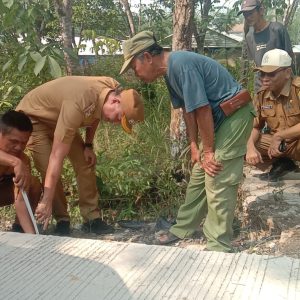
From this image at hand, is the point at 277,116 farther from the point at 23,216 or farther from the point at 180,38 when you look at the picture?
the point at 23,216

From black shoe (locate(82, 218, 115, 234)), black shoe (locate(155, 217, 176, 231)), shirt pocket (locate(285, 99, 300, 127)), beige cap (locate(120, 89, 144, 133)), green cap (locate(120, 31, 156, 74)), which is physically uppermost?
green cap (locate(120, 31, 156, 74))

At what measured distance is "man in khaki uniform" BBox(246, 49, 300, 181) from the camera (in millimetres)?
3361

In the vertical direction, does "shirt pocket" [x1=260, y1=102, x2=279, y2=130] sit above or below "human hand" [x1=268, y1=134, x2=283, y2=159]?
above

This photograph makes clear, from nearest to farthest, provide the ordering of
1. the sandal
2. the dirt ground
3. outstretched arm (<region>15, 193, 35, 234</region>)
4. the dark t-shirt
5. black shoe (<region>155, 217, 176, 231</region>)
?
1. the dark t-shirt
2. outstretched arm (<region>15, 193, 35, 234</region>)
3. the dirt ground
4. the sandal
5. black shoe (<region>155, 217, 176, 231</region>)

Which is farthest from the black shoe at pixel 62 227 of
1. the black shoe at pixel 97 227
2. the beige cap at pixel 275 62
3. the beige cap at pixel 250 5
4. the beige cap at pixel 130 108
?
the beige cap at pixel 250 5

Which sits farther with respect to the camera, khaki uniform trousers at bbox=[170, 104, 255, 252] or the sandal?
the sandal

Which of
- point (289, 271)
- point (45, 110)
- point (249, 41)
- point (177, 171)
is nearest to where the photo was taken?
point (289, 271)

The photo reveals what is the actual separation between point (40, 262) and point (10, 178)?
1486 millimetres

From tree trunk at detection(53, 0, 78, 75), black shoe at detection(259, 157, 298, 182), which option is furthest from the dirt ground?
tree trunk at detection(53, 0, 78, 75)

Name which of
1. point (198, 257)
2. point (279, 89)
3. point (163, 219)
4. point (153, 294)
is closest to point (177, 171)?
point (163, 219)

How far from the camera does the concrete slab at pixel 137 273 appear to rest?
5.12ft

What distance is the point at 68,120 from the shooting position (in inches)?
106

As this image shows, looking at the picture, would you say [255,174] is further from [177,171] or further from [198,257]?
[198,257]

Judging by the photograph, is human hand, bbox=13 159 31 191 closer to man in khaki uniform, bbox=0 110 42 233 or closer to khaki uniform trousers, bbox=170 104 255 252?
man in khaki uniform, bbox=0 110 42 233
